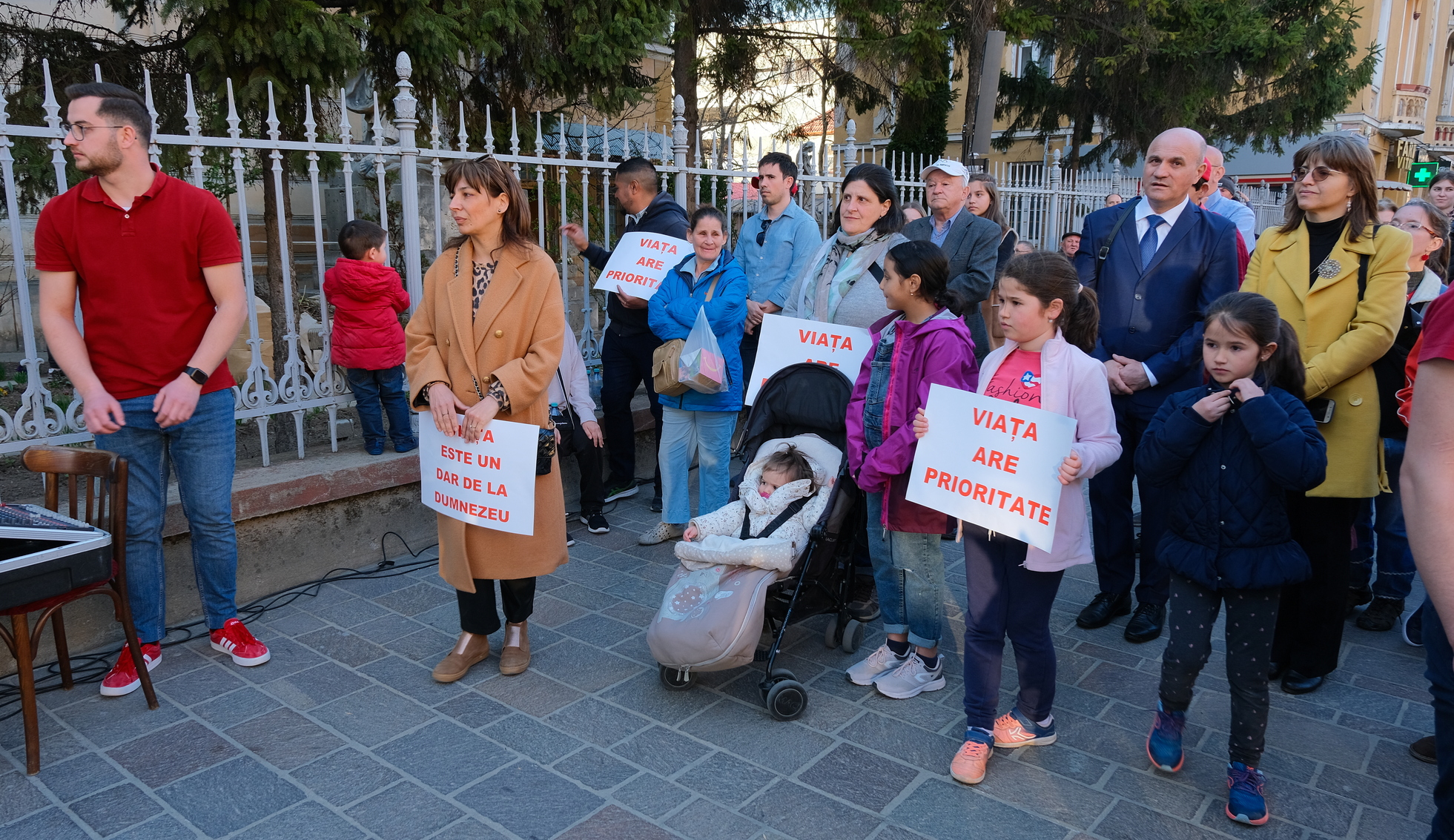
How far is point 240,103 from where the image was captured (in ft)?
19.8

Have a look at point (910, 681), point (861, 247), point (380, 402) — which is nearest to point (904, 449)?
point (910, 681)

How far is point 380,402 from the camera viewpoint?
546 centimetres

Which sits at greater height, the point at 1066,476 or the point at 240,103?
the point at 240,103

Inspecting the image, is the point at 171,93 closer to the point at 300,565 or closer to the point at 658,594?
the point at 300,565

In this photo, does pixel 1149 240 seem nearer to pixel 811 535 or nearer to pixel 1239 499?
pixel 1239 499

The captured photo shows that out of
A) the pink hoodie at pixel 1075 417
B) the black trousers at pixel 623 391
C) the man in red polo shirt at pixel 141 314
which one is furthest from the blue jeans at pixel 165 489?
the pink hoodie at pixel 1075 417

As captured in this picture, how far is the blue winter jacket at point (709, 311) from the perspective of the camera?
209 inches

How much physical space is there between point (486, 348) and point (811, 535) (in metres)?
1.47

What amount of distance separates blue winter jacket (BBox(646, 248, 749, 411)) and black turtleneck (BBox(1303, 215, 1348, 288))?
8.82ft

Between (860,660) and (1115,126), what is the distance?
1787 cm

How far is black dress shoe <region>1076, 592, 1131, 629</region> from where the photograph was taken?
4.48 meters

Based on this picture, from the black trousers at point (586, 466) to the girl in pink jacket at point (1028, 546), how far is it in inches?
104

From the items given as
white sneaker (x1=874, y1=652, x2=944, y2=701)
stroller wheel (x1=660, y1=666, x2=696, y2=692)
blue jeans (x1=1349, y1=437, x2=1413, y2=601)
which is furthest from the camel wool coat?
blue jeans (x1=1349, y1=437, x2=1413, y2=601)

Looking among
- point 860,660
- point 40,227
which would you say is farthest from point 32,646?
point 860,660
